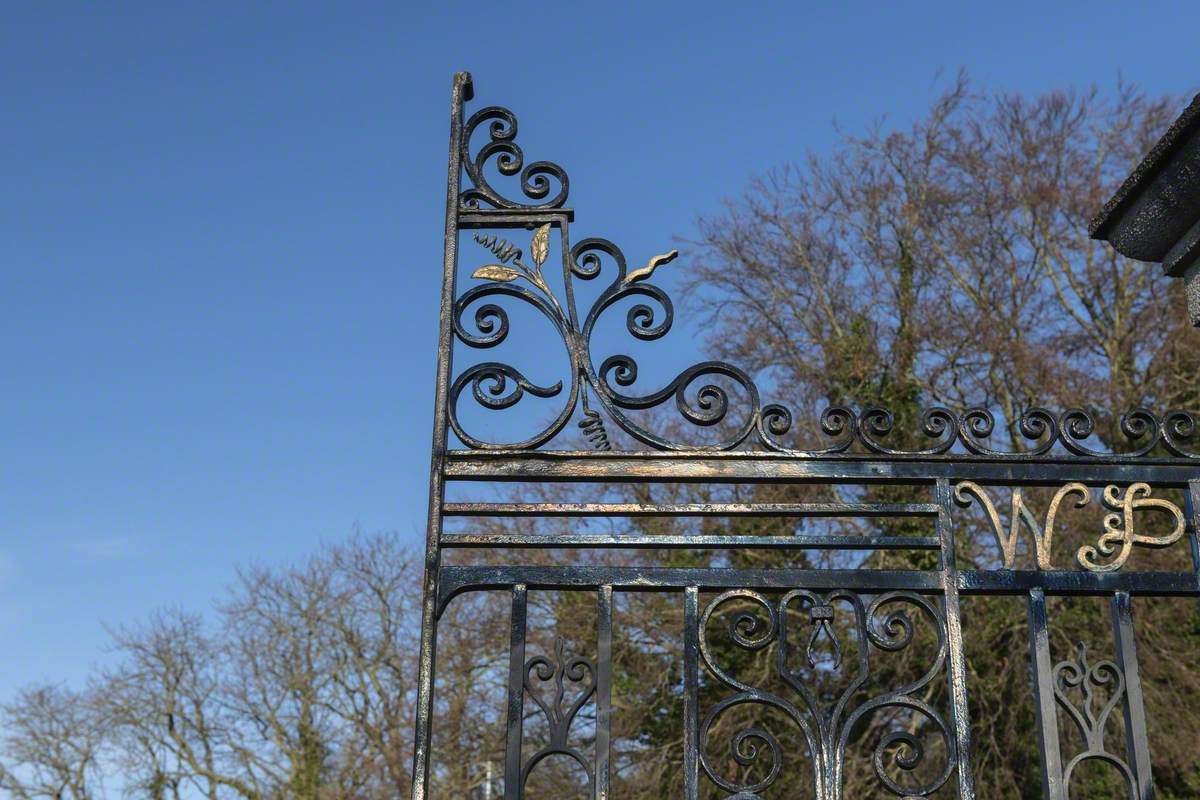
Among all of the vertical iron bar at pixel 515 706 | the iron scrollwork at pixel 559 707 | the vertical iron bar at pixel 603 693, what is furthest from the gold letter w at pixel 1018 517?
the vertical iron bar at pixel 515 706

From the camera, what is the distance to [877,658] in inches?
562

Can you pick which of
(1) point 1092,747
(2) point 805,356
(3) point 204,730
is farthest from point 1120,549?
(3) point 204,730

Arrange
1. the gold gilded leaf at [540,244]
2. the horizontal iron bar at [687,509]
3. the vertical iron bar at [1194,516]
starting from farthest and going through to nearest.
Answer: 1. the gold gilded leaf at [540,244]
2. the vertical iron bar at [1194,516]
3. the horizontal iron bar at [687,509]

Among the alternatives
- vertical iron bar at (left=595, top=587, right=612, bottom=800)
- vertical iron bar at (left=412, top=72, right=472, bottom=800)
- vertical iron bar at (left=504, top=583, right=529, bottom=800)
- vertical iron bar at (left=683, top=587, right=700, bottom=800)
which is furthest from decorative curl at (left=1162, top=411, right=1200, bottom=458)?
vertical iron bar at (left=412, top=72, right=472, bottom=800)

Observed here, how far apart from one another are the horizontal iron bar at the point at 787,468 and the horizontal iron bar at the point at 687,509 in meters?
0.08

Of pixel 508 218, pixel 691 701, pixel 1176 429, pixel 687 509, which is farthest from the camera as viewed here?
pixel 508 218

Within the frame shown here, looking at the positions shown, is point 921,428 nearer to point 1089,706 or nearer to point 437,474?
point 1089,706

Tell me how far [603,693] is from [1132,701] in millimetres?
1427

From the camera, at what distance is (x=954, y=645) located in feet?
11.9

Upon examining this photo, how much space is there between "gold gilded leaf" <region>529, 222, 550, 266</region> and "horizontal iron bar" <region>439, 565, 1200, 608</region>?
3.12ft

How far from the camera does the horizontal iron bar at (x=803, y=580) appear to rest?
11.9 ft

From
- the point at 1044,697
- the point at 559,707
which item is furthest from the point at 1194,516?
the point at 559,707

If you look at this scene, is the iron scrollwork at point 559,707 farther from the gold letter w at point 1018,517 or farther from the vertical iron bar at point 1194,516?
the vertical iron bar at point 1194,516

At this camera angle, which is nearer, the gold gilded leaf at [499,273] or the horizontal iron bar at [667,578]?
the horizontal iron bar at [667,578]
